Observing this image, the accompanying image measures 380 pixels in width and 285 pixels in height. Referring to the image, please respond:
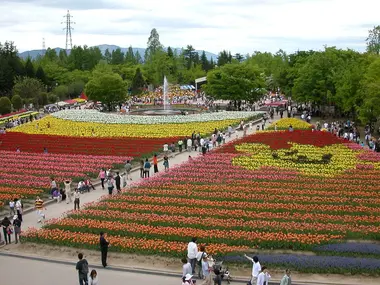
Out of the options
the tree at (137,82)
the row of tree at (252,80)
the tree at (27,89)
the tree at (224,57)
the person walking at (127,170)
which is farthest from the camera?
the tree at (224,57)

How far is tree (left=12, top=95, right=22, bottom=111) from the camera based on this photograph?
7838 cm

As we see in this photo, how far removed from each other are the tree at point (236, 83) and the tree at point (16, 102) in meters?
29.7

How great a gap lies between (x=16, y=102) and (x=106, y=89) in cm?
1459

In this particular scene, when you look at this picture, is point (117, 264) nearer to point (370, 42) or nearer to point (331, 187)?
point (331, 187)

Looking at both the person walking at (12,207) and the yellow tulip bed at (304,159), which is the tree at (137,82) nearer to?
the yellow tulip bed at (304,159)

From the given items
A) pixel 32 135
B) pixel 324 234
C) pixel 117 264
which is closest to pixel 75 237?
pixel 117 264

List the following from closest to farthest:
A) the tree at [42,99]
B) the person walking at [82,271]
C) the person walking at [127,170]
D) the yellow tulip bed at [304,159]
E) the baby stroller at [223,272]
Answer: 1. the person walking at [82,271]
2. the baby stroller at [223,272]
3. the person walking at [127,170]
4. the yellow tulip bed at [304,159]
5. the tree at [42,99]

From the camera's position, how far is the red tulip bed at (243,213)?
59.0 ft

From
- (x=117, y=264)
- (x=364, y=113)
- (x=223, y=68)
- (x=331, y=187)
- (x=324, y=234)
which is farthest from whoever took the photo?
(x=223, y=68)

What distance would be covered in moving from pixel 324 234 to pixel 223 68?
193ft

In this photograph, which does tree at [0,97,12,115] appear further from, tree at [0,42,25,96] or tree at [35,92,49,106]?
tree at [0,42,25,96]

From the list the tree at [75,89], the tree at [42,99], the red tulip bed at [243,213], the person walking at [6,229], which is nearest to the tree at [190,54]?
the tree at [75,89]

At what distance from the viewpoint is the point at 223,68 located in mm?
76062

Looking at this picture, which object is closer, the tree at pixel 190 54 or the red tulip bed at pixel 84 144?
the red tulip bed at pixel 84 144
